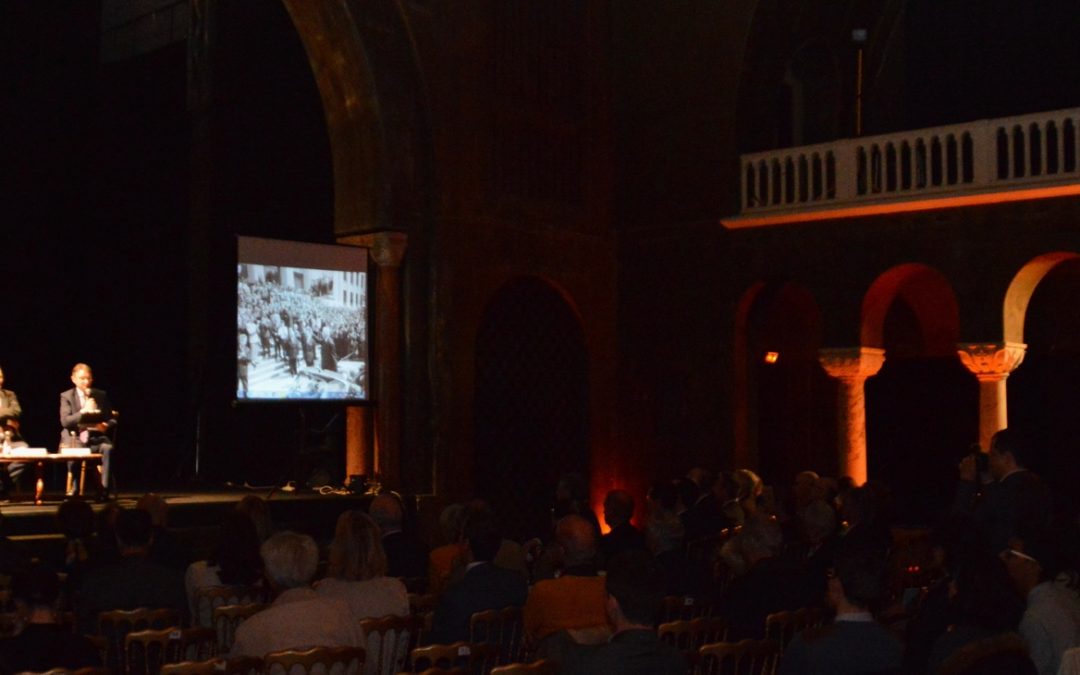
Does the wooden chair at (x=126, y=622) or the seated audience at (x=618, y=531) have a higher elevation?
the seated audience at (x=618, y=531)

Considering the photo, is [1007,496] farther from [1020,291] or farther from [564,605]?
[1020,291]

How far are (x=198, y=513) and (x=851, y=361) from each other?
Result: 638cm

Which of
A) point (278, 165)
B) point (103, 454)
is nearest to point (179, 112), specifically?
point (278, 165)

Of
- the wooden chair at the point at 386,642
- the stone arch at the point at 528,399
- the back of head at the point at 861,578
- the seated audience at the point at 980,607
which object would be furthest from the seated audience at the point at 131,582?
the stone arch at the point at 528,399

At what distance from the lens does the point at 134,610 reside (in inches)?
209

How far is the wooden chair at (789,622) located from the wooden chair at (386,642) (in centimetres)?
135

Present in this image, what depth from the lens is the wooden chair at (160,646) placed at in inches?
187

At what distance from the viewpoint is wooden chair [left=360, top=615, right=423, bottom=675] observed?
5094mm

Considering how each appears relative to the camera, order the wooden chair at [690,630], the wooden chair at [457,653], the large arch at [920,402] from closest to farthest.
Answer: the wooden chair at [457,653]
the wooden chair at [690,630]
the large arch at [920,402]

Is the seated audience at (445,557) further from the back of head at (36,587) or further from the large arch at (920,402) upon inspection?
the large arch at (920,402)

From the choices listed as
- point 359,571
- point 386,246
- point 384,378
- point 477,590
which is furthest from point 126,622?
point 386,246

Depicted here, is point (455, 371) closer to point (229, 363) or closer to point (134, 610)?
point (229, 363)

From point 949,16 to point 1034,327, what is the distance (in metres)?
3.65

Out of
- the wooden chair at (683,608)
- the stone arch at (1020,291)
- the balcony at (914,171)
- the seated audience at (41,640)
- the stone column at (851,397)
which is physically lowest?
the wooden chair at (683,608)
